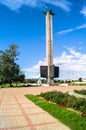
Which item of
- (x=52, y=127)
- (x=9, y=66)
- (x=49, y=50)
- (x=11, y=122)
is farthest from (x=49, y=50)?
(x=52, y=127)

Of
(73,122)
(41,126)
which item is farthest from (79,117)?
(41,126)

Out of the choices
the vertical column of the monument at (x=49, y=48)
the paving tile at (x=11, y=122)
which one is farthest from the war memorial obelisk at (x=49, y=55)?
the paving tile at (x=11, y=122)

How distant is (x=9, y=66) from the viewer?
2042 inches

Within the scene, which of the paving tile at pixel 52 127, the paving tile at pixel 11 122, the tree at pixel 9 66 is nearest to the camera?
the paving tile at pixel 52 127

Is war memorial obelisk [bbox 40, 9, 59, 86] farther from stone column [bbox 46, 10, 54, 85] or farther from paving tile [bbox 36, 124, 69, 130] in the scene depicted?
paving tile [bbox 36, 124, 69, 130]

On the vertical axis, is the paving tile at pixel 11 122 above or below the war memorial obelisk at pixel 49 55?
below

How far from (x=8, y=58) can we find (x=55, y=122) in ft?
149

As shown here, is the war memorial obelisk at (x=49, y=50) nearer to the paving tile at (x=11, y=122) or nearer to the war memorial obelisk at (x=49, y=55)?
the war memorial obelisk at (x=49, y=55)

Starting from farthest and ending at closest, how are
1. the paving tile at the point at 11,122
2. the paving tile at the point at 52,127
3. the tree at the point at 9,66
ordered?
the tree at the point at 9,66, the paving tile at the point at 11,122, the paving tile at the point at 52,127

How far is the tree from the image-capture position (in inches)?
2048

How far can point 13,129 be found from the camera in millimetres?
7535

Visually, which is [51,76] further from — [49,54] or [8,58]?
[8,58]

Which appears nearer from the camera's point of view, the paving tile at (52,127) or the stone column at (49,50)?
the paving tile at (52,127)

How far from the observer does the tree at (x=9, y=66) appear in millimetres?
52031
